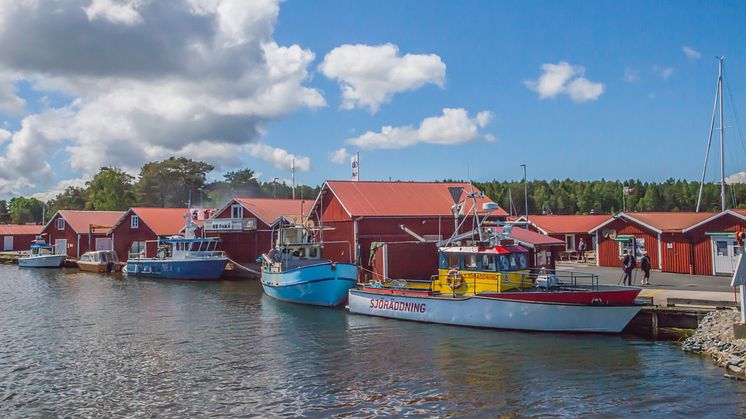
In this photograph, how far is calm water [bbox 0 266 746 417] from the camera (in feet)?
43.1

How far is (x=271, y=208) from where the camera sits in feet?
151

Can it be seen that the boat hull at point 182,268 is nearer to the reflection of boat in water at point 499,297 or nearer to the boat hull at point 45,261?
the boat hull at point 45,261

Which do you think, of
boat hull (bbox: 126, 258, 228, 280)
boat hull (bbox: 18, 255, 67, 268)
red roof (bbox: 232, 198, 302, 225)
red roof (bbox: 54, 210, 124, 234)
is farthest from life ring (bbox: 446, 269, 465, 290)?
boat hull (bbox: 18, 255, 67, 268)

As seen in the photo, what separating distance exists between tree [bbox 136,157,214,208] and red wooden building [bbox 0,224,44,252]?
53.3 ft

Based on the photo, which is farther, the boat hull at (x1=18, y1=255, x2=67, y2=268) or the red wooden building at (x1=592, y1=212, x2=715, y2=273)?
the boat hull at (x1=18, y1=255, x2=67, y2=268)

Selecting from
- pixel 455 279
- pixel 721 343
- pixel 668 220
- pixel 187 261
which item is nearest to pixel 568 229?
pixel 668 220

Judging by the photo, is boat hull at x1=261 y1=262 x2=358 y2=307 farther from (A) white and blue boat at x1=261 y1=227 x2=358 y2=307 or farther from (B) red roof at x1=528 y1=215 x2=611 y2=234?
(B) red roof at x1=528 y1=215 x2=611 y2=234

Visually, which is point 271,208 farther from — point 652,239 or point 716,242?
point 716,242

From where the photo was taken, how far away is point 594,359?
16719 millimetres

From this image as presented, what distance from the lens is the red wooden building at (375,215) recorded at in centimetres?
3194

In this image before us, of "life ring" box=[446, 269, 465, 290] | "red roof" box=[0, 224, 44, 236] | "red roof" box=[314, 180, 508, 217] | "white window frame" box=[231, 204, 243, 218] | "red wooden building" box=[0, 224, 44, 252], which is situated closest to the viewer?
"life ring" box=[446, 269, 465, 290]

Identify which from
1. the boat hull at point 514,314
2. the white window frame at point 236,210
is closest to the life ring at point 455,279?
the boat hull at point 514,314

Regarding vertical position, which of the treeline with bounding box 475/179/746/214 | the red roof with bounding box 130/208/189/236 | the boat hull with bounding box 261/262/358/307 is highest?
the treeline with bounding box 475/179/746/214

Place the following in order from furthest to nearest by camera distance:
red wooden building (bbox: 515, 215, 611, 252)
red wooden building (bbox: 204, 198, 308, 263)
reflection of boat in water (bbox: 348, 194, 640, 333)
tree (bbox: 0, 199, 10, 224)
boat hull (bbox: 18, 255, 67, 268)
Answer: tree (bbox: 0, 199, 10, 224) < boat hull (bbox: 18, 255, 67, 268) < red wooden building (bbox: 515, 215, 611, 252) < red wooden building (bbox: 204, 198, 308, 263) < reflection of boat in water (bbox: 348, 194, 640, 333)
